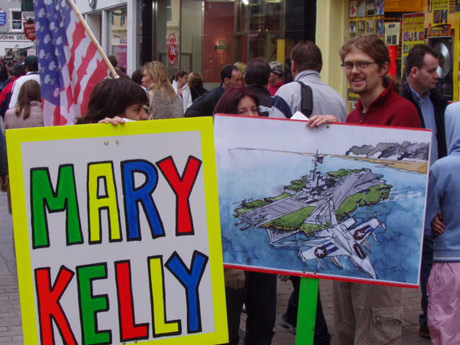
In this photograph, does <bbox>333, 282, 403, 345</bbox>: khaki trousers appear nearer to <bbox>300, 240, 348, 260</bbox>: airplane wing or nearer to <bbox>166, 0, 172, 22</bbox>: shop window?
<bbox>300, 240, 348, 260</bbox>: airplane wing

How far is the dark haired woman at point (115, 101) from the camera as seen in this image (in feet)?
13.1

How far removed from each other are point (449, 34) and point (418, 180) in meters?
5.72

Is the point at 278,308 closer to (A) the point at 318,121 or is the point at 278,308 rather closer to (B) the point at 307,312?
(B) the point at 307,312

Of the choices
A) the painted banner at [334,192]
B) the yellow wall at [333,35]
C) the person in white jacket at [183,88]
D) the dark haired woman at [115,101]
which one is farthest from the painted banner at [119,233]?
the person in white jacket at [183,88]

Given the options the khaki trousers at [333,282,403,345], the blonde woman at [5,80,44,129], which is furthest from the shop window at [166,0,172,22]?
the khaki trousers at [333,282,403,345]

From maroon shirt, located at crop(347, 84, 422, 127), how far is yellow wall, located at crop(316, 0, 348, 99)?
22.9 feet

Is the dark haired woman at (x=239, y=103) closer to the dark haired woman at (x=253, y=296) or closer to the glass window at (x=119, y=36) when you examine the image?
the dark haired woman at (x=253, y=296)

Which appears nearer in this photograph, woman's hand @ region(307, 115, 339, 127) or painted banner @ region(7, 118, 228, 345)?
painted banner @ region(7, 118, 228, 345)

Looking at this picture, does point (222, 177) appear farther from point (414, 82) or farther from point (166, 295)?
point (414, 82)

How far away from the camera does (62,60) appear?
20.9ft

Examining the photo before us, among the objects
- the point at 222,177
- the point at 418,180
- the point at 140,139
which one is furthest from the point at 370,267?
the point at 140,139

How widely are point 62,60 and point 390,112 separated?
3.26 m

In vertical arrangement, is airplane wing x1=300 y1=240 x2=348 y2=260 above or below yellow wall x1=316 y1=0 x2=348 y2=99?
below

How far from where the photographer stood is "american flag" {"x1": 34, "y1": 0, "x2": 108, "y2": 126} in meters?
6.29
